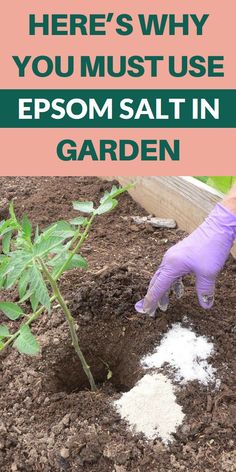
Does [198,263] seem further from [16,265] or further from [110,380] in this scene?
[16,265]

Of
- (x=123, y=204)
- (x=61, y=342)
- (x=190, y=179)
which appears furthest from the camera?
(x=123, y=204)

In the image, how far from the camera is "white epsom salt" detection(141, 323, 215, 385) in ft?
6.77

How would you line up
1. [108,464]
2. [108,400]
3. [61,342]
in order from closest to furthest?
1. [108,464]
2. [108,400]
3. [61,342]

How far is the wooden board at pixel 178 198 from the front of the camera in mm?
2697

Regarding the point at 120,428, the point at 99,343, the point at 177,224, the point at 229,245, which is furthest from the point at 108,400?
the point at 177,224

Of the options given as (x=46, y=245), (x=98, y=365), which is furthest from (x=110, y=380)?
(x=46, y=245)

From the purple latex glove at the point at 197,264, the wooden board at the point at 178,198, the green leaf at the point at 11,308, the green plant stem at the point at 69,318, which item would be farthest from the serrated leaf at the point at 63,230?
the wooden board at the point at 178,198

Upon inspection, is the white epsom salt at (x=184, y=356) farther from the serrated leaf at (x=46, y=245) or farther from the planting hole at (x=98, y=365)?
the serrated leaf at (x=46, y=245)

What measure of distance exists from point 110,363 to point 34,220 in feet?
3.04

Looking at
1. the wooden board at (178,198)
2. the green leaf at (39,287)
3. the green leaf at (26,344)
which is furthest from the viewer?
the wooden board at (178,198)

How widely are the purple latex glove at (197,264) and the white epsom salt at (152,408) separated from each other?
0.31m

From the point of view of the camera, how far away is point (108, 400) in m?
2.03

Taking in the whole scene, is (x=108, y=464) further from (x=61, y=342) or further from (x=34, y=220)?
(x=34, y=220)

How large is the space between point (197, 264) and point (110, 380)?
544 mm
